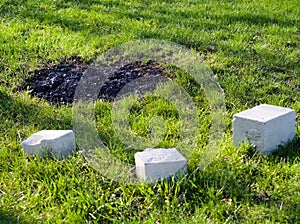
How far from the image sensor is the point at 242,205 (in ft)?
9.37

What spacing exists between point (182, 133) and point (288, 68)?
5.93ft

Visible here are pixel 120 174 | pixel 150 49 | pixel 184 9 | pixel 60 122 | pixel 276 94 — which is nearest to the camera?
pixel 120 174

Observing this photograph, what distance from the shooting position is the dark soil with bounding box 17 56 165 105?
4.60 m

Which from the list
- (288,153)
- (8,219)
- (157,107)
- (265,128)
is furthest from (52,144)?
(288,153)

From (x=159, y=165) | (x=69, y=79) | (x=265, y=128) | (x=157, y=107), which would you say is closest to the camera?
(x=159, y=165)

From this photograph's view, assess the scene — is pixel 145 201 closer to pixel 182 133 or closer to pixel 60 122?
pixel 182 133

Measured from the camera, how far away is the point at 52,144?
3404 mm

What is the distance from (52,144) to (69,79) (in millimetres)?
1614

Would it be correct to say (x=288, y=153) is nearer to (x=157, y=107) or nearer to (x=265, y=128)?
(x=265, y=128)

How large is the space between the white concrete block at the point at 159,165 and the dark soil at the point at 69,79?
57.3 inches

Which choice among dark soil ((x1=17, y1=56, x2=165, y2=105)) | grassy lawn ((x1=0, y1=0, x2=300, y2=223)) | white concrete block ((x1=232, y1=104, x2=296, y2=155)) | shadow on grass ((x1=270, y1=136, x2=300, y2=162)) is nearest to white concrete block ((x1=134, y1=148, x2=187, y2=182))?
grassy lawn ((x1=0, y1=0, x2=300, y2=223))

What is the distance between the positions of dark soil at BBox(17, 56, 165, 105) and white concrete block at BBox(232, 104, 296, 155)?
1389mm

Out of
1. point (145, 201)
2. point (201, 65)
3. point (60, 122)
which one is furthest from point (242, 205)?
point (201, 65)

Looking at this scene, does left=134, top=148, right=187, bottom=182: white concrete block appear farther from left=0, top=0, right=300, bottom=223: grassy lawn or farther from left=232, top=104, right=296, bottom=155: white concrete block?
left=232, top=104, right=296, bottom=155: white concrete block
